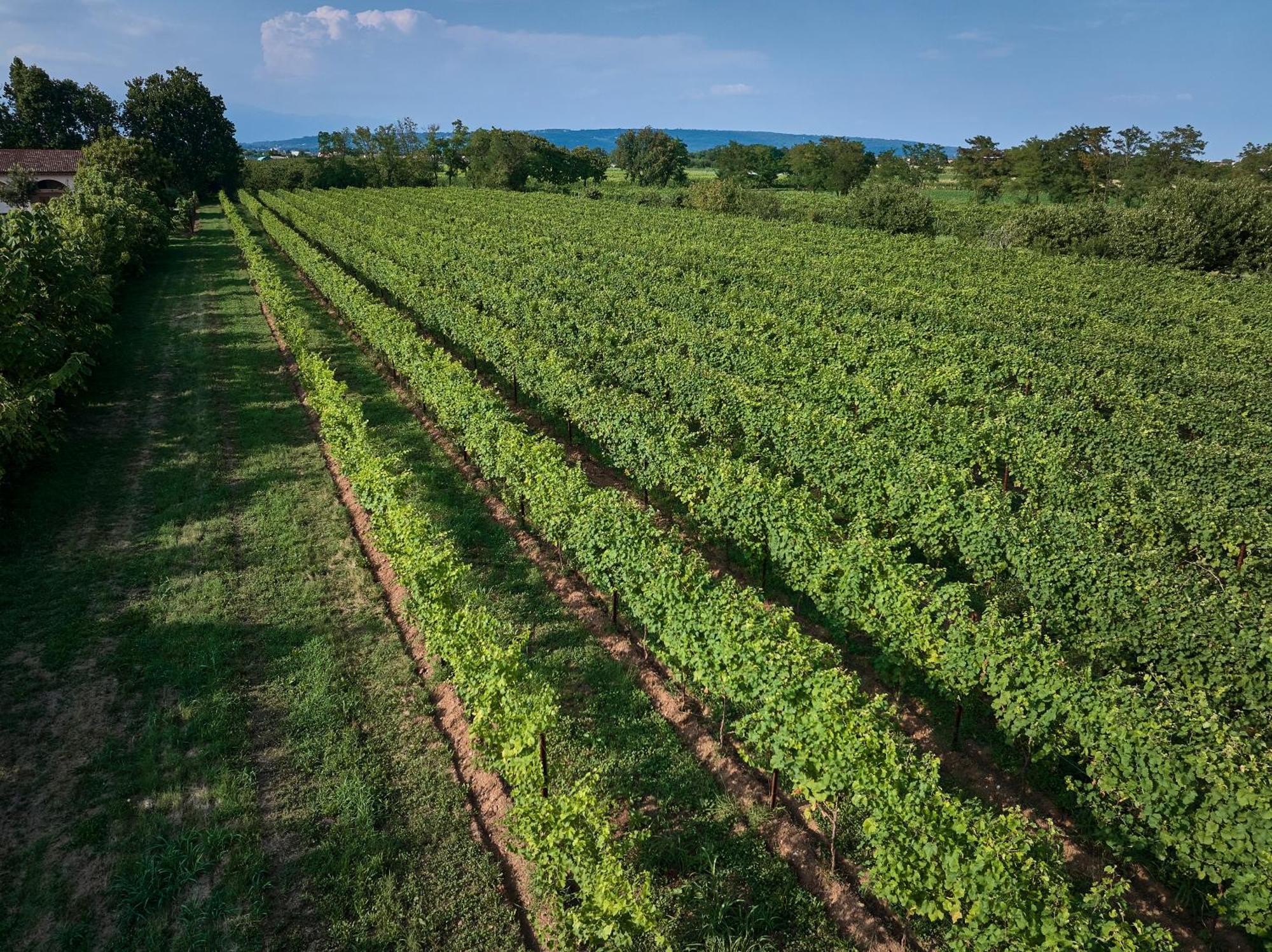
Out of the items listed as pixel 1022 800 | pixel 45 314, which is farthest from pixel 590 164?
pixel 1022 800

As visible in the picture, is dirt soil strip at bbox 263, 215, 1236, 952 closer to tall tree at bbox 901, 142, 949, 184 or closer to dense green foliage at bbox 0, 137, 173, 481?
dense green foliage at bbox 0, 137, 173, 481

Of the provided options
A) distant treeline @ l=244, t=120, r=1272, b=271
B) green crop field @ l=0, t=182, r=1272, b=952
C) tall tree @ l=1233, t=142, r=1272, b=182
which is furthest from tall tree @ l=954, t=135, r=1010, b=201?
green crop field @ l=0, t=182, r=1272, b=952

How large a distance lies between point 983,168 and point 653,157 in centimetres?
4964

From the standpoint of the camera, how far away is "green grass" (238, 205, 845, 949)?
7.46m

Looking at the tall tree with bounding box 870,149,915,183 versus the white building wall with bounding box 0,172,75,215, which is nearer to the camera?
the white building wall with bounding box 0,172,75,215

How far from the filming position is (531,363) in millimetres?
20984

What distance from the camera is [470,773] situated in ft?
31.3

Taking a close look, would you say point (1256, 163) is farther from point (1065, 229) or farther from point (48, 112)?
point (48, 112)

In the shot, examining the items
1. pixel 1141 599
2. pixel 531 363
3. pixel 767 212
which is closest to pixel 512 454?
pixel 531 363

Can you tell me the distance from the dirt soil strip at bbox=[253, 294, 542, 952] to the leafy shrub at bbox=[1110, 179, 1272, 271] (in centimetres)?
A: 4734

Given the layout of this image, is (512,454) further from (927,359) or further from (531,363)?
(927,359)

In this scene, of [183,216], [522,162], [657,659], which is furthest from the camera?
[522,162]

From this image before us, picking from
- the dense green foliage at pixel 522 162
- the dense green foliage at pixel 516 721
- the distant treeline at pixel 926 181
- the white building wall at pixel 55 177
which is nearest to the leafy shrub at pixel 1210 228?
the distant treeline at pixel 926 181

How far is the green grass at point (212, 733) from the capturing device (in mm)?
7672
